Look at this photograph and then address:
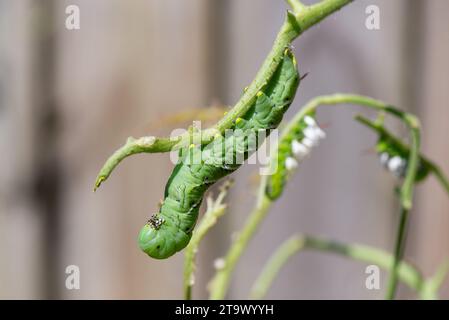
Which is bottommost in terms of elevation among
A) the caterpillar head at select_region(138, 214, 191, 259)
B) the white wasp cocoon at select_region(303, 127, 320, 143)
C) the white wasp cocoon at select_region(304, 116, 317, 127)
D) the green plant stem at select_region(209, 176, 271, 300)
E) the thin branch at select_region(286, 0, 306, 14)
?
the green plant stem at select_region(209, 176, 271, 300)

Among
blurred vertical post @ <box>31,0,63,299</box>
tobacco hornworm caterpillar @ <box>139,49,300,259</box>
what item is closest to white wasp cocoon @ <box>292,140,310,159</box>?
tobacco hornworm caterpillar @ <box>139,49,300,259</box>

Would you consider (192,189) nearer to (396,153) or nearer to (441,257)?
(396,153)

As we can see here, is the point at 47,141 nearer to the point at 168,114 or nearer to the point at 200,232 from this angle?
the point at 168,114

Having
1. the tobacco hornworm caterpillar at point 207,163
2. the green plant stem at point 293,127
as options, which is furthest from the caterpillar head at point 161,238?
the green plant stem at point 293,127

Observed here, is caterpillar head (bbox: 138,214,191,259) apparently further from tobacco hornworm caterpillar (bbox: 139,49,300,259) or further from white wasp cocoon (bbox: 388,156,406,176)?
white wasp cocoon (bbox: 388,156,406,176)

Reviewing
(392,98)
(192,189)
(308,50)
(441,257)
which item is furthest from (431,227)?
(192,189)

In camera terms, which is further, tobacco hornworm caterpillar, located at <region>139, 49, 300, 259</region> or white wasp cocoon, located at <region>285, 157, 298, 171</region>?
white wasp cocoon, located at <region>285, 157, 298, 171</region>

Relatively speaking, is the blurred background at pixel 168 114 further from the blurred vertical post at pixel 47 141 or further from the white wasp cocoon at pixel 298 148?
the white wasp cocoon at pixel 298 148
